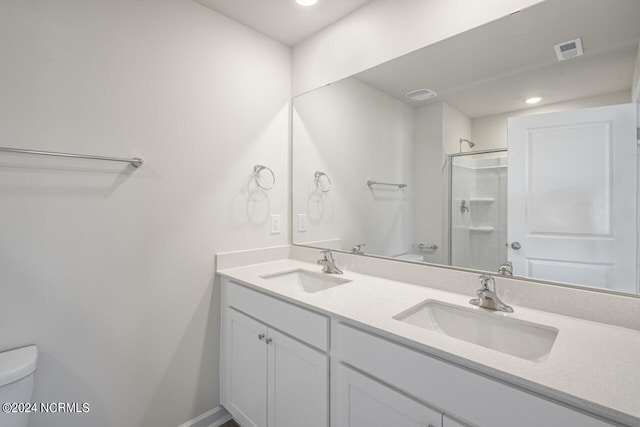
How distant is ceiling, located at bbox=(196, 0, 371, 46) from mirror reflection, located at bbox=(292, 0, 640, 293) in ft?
1.27

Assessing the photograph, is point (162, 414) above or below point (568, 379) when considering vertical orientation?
below

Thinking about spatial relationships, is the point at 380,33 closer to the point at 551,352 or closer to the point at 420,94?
the point at 420,94

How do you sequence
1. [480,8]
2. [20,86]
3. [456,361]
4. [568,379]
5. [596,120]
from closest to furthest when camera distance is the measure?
[568,379]
[456,361]
[596,120]
[20,86]
[480,8]

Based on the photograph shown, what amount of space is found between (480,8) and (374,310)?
53.6 inches

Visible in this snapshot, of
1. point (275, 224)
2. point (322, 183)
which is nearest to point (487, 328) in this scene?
point (322, 183)

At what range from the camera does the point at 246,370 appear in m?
1.56

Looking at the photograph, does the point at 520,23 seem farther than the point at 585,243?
Yes

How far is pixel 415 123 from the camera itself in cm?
155

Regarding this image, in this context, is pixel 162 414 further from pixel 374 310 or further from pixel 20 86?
pixel 20 86

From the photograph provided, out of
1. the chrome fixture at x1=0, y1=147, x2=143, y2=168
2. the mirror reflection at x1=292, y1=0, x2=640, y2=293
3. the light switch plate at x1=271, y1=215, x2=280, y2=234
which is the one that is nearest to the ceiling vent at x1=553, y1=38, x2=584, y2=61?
the mirror reflection at x1=292, y1=0, x2=640, y2=293

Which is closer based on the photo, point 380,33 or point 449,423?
point 449,423

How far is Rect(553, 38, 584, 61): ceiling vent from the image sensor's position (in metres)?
1.09

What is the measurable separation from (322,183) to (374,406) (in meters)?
1.37

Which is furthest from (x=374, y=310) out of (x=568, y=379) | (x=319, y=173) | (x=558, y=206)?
(x=319, y=173)
